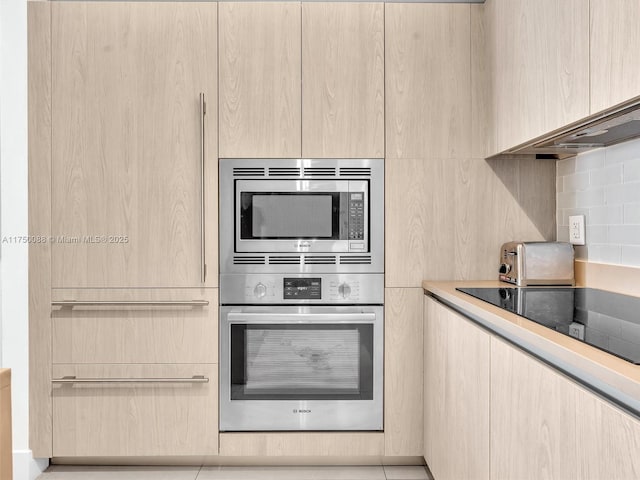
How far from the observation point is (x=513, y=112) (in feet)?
6.91

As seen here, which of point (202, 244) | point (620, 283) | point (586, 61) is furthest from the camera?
point (202, 244)

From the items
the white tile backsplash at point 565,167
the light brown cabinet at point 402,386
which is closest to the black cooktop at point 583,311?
the light brown cabinet at point 402,386

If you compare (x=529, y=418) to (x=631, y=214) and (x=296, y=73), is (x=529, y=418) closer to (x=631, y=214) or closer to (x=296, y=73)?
(x=631, y=214)

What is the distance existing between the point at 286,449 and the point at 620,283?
1575 mm

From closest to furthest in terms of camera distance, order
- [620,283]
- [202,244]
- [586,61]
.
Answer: [586,61]
[620,283]
[202,244]

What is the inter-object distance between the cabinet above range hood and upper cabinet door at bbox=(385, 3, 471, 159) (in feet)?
1.13

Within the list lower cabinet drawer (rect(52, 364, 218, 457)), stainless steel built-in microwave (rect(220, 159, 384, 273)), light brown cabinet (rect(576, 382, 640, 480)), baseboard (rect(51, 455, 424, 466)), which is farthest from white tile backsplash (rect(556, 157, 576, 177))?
lower cabinet drawer (rect(52, 364, 218, 457))

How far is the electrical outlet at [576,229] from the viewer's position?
2287 mm

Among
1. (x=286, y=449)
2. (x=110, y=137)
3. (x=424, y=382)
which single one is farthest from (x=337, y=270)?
(x=110, y=137)

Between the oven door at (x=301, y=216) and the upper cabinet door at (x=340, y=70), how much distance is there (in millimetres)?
207

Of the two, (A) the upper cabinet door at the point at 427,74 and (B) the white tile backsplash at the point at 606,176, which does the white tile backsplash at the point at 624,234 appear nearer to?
(B) the white tile backsplash at the point at 606,176

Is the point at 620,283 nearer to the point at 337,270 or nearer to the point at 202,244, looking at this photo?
the point at 337,270

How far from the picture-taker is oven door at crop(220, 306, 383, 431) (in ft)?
8.09

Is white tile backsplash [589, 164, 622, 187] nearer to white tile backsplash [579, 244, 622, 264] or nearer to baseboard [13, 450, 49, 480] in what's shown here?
white tile backsplash [579, 244, 622, 264]
